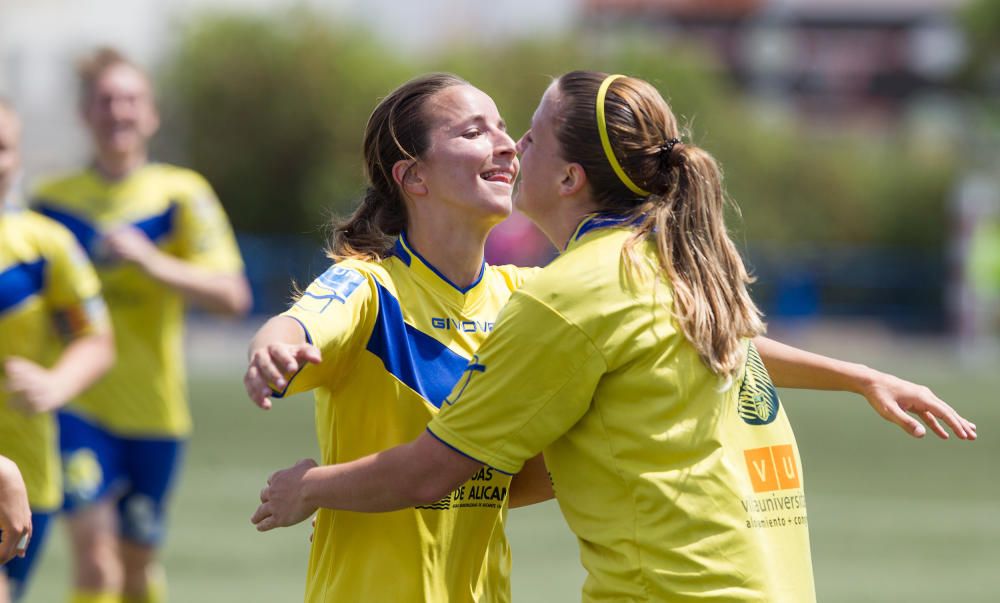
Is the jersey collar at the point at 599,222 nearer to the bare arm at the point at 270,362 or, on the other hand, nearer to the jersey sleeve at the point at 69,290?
the bare arm at the point at 270,362

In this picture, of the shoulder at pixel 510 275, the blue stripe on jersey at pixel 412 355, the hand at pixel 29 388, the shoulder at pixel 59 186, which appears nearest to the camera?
the blue stripe on jersey at pixel 412 355

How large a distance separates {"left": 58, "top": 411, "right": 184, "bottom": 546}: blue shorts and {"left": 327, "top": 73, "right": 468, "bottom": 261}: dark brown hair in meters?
2.99

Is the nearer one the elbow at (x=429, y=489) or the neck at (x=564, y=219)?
the elbow at (x=429, y=489)

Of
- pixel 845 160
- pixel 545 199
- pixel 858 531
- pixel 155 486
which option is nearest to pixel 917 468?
pixel 858 531

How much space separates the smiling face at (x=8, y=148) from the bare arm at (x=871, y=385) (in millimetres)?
2602

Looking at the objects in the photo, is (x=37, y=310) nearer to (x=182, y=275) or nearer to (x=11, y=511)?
(x=182, y=275)

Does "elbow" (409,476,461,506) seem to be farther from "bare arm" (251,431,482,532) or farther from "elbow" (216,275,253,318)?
"elbow" (216,275,253,318)

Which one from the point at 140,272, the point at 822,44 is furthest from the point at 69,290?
the point at 822,44

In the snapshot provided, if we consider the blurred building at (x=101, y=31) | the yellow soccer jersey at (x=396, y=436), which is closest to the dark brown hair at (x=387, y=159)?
the yellow soccer jersey at (x=396, y=436)

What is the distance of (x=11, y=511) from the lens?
2955mm

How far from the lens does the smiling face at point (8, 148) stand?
4.66m

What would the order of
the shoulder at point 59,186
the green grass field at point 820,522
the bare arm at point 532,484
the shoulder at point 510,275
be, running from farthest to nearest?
the green grass field at point 820,522, the shoulder at point 59,186, the shoulder at point 510,275, the bare arm at point 532,484

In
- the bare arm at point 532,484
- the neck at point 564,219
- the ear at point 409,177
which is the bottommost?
the bare arm at point 532,484

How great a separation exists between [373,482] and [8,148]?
230 cm
